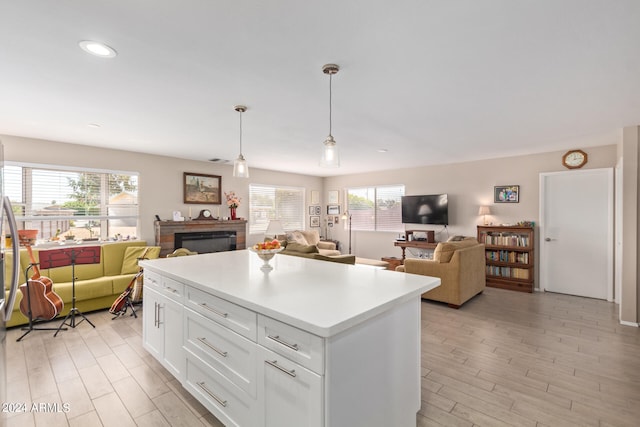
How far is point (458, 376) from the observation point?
2.53 m

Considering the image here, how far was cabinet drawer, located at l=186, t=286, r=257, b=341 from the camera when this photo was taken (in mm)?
1618

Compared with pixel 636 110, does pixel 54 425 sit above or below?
below

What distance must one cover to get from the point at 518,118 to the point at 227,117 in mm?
3293

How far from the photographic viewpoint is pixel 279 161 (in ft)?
20.2

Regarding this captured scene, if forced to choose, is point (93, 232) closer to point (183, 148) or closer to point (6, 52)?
point (183, 148)

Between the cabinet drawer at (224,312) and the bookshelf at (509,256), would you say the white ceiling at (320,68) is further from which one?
the bookshelf at (509,256)

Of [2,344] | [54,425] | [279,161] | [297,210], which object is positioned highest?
[279,161]

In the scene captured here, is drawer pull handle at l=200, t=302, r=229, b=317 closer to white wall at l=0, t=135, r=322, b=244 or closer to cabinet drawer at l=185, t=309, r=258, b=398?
cabinet drawer at l=185, t=309, r=258, b=398

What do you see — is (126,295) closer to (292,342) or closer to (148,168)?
(148,168)

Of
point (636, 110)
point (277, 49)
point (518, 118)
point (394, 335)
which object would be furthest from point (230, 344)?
point (636, 110)

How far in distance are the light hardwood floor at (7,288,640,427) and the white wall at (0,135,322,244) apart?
7.22ft

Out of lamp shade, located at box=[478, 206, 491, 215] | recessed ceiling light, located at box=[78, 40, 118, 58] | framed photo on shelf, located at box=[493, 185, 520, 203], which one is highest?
recessed ceiling light, located at box=[78, 40, 118, 58]

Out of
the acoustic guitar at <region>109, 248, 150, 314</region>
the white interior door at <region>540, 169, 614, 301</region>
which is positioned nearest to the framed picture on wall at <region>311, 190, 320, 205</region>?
the acoustic guitar at <region>109, 248, 150, 314</region>

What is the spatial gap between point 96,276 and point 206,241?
1873 millimetres
